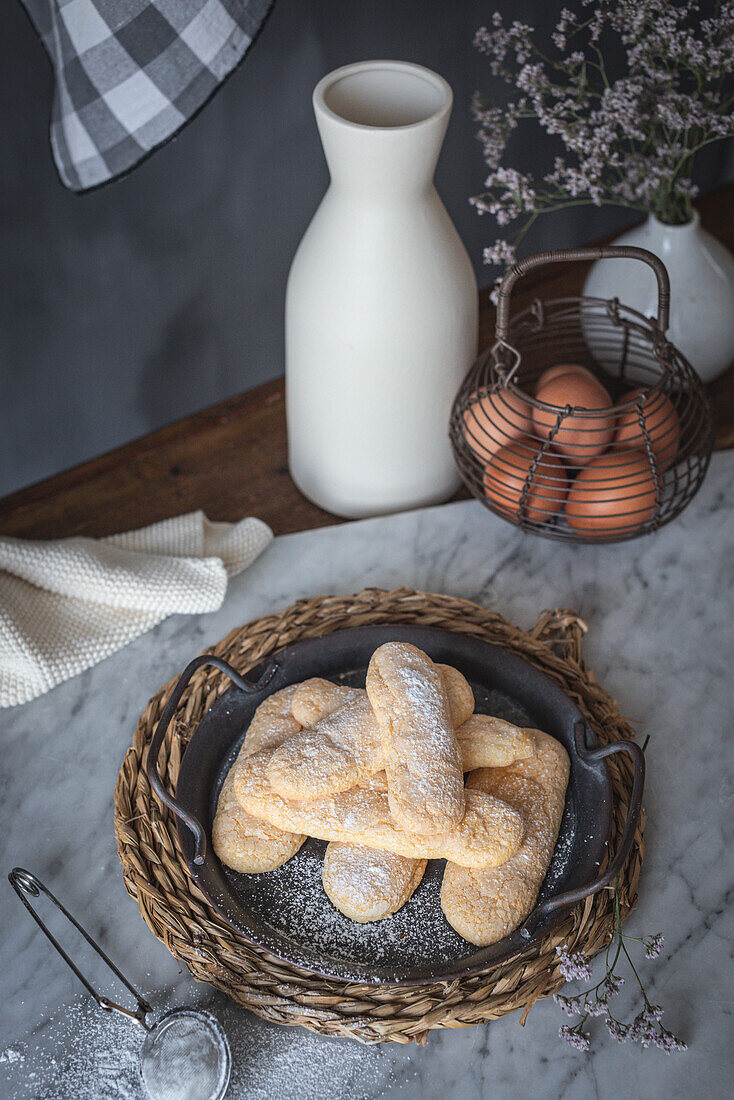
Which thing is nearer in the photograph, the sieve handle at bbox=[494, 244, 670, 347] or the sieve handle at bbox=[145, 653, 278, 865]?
the sieve handle at bbox=[145, 653, 278, 865]

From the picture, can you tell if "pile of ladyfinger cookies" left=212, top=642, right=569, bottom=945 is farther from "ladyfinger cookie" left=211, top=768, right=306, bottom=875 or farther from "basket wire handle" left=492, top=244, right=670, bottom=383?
"basket wire handle" left=492, top=244, right=670, bottom=383

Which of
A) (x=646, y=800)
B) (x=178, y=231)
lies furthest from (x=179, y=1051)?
(x=178, y=231)

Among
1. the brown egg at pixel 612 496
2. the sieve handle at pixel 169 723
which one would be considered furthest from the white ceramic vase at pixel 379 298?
the sieve handle at pixel 169 723

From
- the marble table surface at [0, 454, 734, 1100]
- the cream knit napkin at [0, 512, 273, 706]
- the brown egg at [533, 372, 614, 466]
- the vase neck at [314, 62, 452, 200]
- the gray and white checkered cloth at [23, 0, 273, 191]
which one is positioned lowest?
the marble table surface at [0, 454, 734, 1100]

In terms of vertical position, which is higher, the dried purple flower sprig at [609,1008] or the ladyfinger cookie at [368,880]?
the ladyfinger cookie at [368,880]

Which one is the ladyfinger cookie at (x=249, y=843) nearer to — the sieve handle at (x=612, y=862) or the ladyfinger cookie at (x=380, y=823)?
the ladyfinger cookie at (x=380, y=823)

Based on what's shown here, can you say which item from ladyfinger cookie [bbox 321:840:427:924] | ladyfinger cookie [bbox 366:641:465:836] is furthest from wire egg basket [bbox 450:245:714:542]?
ladyfinger cookie [bbox 321:840:427:924]
